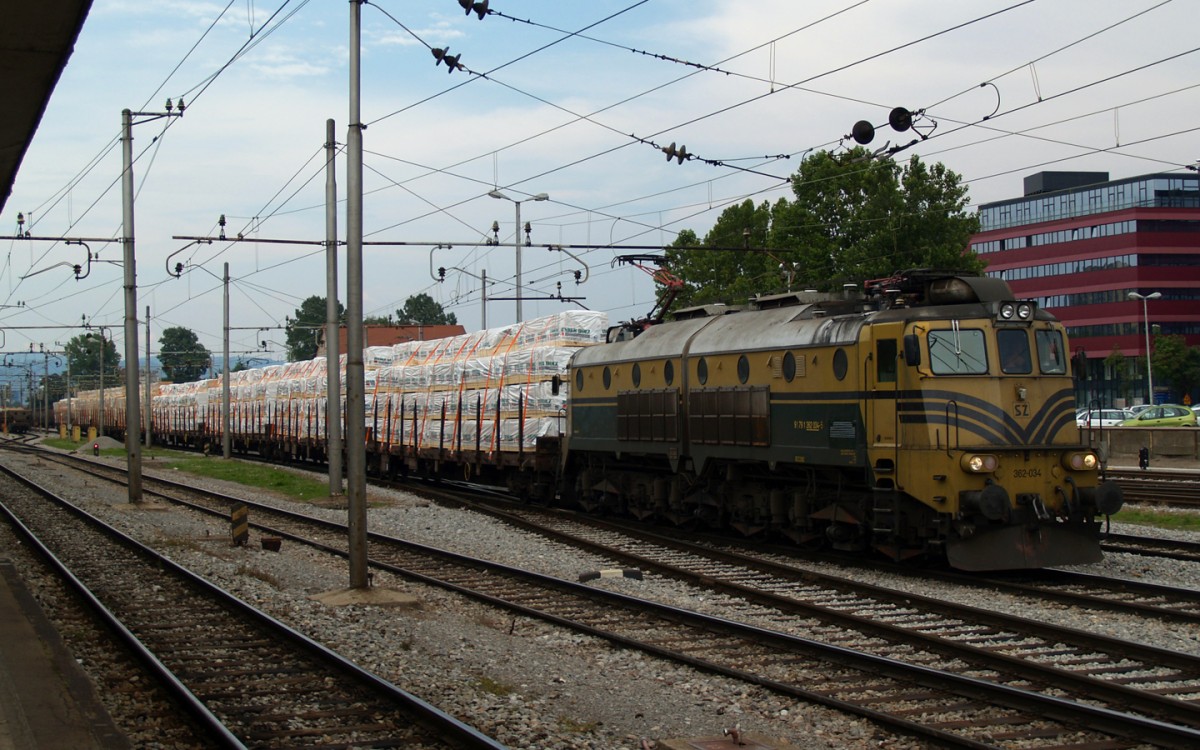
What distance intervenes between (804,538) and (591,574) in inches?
150

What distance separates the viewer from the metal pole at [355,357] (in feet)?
46.5

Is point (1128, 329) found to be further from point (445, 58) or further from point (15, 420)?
point (15, 420)

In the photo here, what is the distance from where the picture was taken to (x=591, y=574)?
15.5m

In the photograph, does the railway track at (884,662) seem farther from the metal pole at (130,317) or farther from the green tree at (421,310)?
the green tree at (421,310)

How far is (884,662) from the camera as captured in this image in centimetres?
973

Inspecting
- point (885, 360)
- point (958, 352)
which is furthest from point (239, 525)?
point (958, 352)

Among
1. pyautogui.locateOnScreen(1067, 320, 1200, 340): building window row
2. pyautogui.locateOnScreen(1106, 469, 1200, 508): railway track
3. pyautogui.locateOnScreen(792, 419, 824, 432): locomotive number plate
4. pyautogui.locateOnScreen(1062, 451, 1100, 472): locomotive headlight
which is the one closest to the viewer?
pyautogui.locateOnScreen(1062, 451, 1100, 472): locomotive headlight

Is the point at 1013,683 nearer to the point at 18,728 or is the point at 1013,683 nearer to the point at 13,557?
the point at 18,728

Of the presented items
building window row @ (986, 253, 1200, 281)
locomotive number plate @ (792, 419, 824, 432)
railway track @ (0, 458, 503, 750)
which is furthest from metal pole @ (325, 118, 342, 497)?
building window row @ (986, 253, 1200, 281)

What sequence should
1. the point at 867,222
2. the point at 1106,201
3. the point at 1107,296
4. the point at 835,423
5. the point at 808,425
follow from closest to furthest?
1. the point at 835,423
2. the point at 808,425
3. the point at 867,222
4. the point at 1107,296
5. the point at 1106,201

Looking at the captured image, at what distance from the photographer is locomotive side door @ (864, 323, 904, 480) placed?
593 inches

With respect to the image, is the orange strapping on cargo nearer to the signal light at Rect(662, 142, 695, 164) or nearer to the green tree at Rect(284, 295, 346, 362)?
the signal light at Rect(662, 142, 695, 164)

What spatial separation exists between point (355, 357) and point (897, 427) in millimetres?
7068

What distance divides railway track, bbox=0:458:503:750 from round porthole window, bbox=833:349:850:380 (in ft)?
27.1
